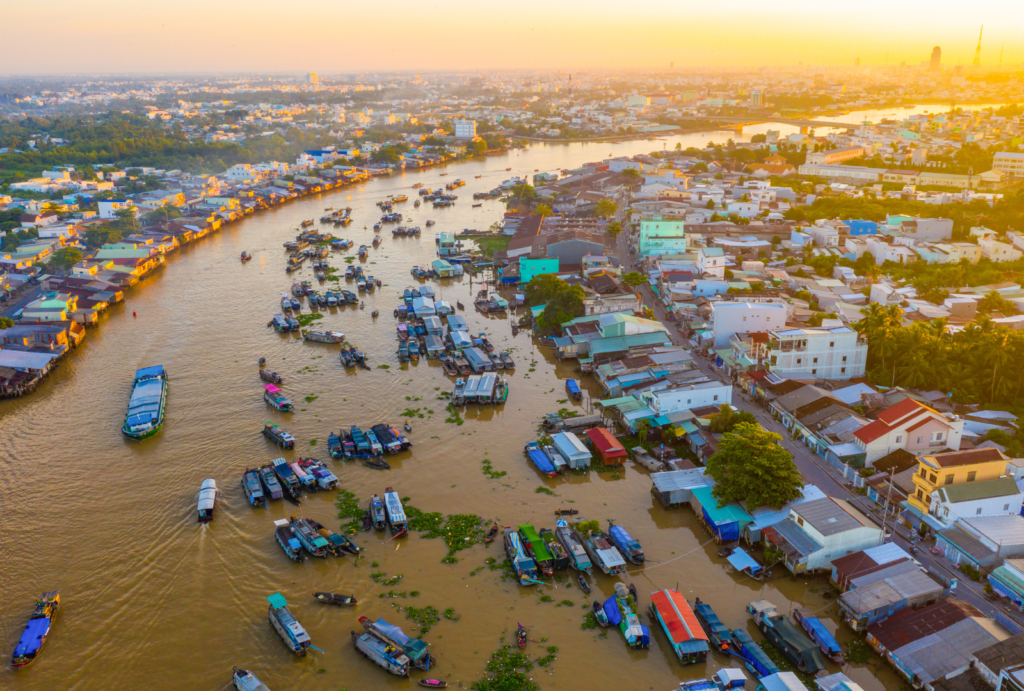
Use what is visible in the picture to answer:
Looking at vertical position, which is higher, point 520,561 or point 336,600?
point 520,561

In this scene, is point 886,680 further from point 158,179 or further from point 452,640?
point 158,179

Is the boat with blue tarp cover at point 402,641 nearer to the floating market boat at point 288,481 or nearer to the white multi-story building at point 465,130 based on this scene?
the floating market boat at point 288,481

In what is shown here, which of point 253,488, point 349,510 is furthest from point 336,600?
point 253,488

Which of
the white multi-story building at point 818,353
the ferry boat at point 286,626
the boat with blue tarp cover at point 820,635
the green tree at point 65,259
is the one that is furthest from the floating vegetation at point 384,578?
the green tree at point 65,259

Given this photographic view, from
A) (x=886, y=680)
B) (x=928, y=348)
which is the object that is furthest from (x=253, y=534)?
(x=928, y=348)

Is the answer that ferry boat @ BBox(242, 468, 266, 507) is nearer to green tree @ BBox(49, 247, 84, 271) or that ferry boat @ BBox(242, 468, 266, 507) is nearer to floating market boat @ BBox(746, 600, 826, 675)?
floating market boat @ BBox(746, 600, 826, 675)

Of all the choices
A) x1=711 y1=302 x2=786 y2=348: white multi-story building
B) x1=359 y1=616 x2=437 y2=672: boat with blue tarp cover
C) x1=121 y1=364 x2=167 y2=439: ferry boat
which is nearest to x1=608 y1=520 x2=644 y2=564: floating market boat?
x1=359 y1=616 x2=437 y2=672: boat with blue tarp cover

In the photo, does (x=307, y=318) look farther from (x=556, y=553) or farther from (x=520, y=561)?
(x=556, y=553)
